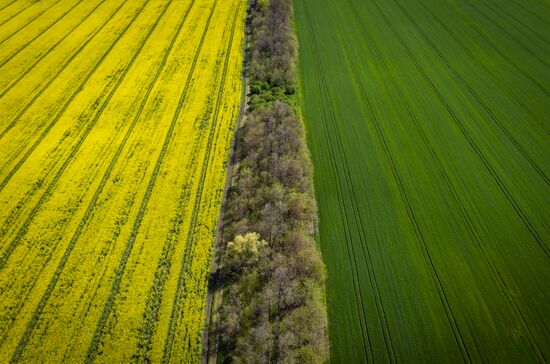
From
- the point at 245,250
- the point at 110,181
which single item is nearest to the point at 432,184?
the point at 245,250

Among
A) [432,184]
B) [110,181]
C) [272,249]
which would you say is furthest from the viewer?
[110,181]

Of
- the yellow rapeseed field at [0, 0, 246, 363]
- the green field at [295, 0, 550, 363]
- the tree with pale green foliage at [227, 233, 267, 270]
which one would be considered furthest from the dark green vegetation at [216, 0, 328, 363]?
the yellow rapeseed field at [0, 0, 246, 363]

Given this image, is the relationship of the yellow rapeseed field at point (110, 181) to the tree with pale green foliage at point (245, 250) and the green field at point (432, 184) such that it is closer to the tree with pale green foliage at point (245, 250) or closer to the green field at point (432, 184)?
the tree with pale green foliage at point (245, 250)

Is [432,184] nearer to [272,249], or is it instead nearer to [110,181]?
[272,249]

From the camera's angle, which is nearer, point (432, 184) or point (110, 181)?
point (432, 184)

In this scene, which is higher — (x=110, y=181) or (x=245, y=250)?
(x=110, y=181)

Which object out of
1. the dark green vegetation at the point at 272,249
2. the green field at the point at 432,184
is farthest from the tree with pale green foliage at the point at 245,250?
the green field at the point at 432,184

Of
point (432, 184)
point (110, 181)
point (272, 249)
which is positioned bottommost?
point (272, 249)

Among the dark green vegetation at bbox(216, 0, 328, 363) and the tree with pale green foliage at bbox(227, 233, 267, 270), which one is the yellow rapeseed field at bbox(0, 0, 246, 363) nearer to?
the dark green vegetation at bbox(216, 0, 328, 363)
